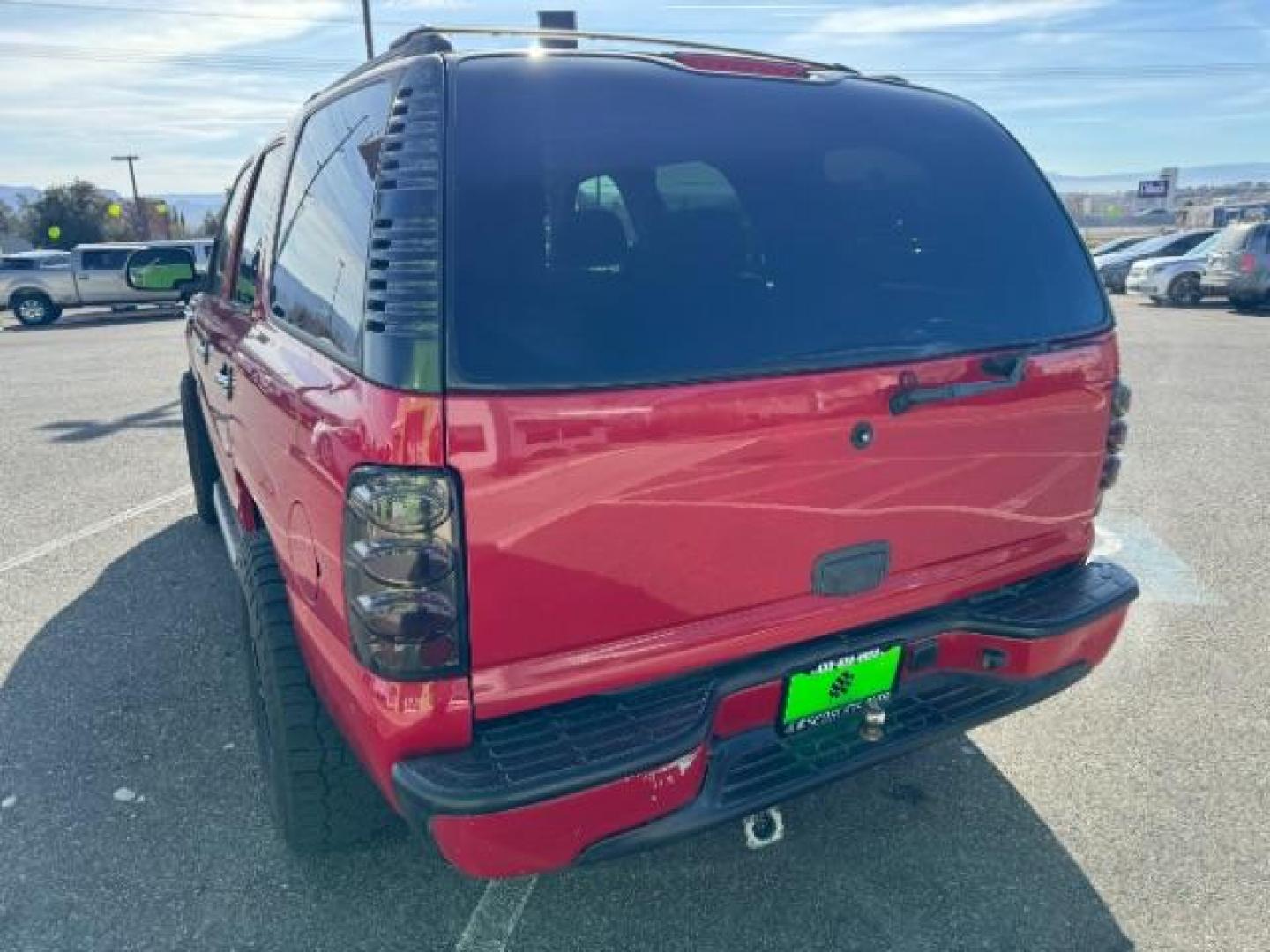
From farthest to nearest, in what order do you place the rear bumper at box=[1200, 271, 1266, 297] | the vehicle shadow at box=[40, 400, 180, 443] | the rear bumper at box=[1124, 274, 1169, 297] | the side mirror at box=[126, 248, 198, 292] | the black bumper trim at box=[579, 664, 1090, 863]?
the rear bumper at box=[1124, 274, 1169, 297]
the rear bumper at box=[1200, 271, 1266, 297]
the vehicle shadow at box=[40, 400, 180, 443]
the side mirror at box=[126, 248, 198, 292]
the black bumper trim at box=[579, 664, 1090, 863]

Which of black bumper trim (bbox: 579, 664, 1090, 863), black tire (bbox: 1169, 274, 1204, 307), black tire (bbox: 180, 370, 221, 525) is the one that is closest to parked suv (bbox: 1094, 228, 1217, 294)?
black tire (bbox: 1169, 274, 1204, 307)

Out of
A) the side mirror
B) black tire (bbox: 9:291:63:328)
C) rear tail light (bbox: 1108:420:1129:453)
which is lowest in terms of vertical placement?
black tire (bbox: 9:291:63:328)

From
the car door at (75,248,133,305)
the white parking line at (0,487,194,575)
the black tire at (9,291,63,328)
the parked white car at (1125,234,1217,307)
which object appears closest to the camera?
the white parking line at (0,487,194,575)

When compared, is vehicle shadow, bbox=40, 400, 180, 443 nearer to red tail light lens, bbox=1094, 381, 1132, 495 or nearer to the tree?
red tail light lens, bbox=1094, 381, 1132, 495

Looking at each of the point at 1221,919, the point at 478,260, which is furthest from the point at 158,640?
the point at 1221,919

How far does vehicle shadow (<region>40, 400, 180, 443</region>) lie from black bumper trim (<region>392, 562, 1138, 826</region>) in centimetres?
713

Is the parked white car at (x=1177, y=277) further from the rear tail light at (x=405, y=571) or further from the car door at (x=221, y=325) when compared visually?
the rear tail light at (x=405, y=571)

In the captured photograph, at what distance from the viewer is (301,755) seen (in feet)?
7.17

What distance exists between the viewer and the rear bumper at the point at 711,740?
1660mm

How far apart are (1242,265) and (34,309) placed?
24.8 m

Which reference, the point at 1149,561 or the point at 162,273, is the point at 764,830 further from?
the point at 162,273

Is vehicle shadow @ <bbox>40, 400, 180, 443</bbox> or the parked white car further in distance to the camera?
the parked white car

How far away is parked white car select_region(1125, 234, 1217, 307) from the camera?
1802cm

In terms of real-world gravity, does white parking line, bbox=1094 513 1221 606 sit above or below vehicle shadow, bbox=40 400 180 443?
above
